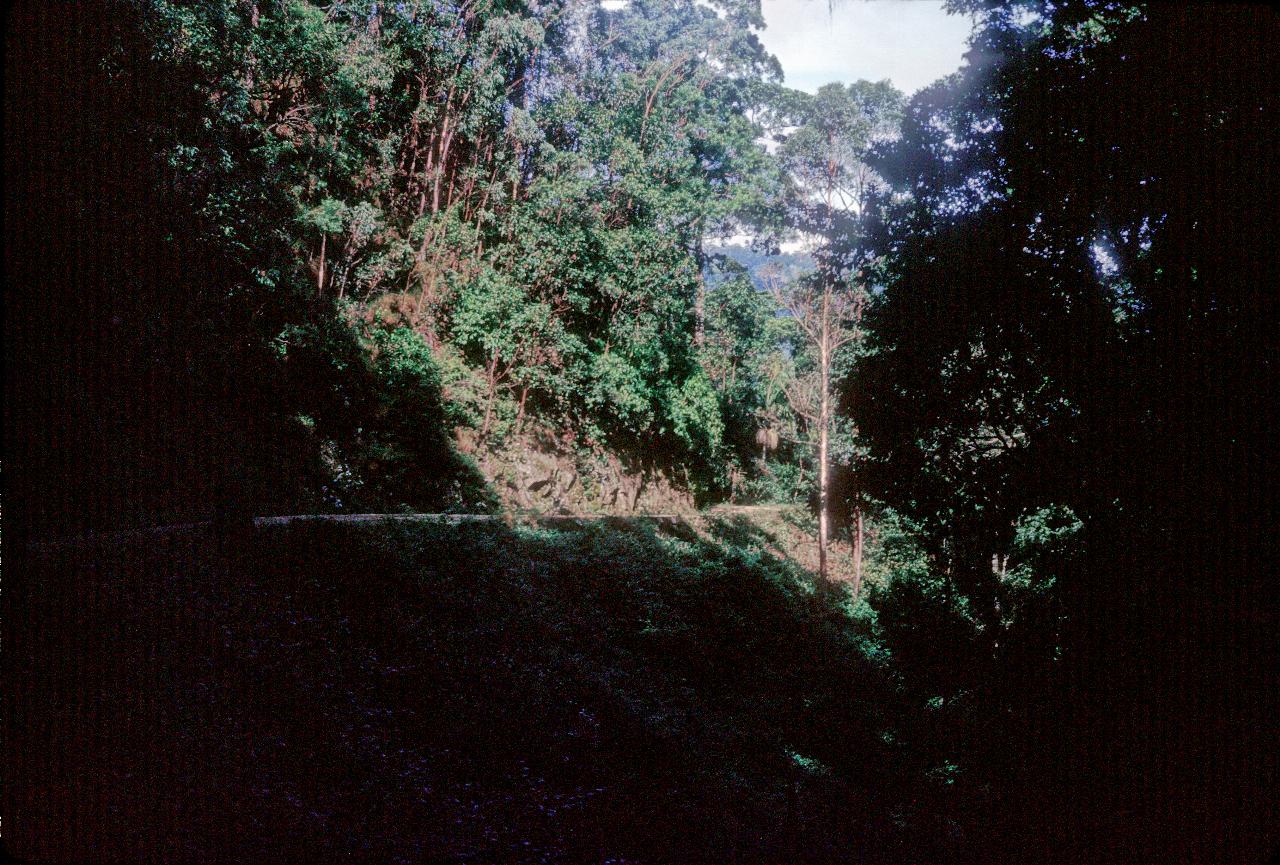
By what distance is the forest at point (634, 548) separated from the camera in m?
4.04

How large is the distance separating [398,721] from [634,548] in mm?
8184

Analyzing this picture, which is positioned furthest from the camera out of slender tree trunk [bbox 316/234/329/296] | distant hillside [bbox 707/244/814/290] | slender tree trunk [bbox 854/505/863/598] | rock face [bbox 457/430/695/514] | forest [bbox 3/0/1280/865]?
distant hillside [bbox 707/244/814/290]

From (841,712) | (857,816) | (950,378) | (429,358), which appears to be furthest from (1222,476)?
(429,358)

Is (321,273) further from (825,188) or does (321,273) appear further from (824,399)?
(825,188)

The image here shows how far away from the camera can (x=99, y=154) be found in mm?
6293

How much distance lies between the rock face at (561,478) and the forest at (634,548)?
1.91 meters

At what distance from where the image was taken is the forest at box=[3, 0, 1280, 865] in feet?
13.3

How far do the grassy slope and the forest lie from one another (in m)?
0.04

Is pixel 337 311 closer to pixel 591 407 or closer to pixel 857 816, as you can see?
pixel 591 407

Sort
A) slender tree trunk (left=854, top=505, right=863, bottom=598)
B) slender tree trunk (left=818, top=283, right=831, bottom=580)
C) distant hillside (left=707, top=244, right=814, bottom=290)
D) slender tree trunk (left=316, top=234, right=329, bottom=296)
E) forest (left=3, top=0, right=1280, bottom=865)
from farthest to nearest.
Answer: distant hillside (left=707, top=244, right=814, bottom=290)
slender tree trunk (left=854, top=505, right=863, bottom=598)
slender tree trunk (left=818, top=283, right=831, bottom=580)
slender tree trunk (left=316, top=234, right=329, bottom=296)
forest (left=3, top=0, right=1280, bottom=865)

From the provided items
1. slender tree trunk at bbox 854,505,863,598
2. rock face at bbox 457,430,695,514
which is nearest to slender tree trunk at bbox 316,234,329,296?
rock face at bbox 457,430,695,514

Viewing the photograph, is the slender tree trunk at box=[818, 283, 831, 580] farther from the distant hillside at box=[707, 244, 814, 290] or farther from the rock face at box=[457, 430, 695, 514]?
Result: the rock face at box=[457, 430, 695, 514]

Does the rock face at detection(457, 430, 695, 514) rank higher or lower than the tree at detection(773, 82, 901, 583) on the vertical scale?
lower

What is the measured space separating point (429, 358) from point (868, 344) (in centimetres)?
1031
